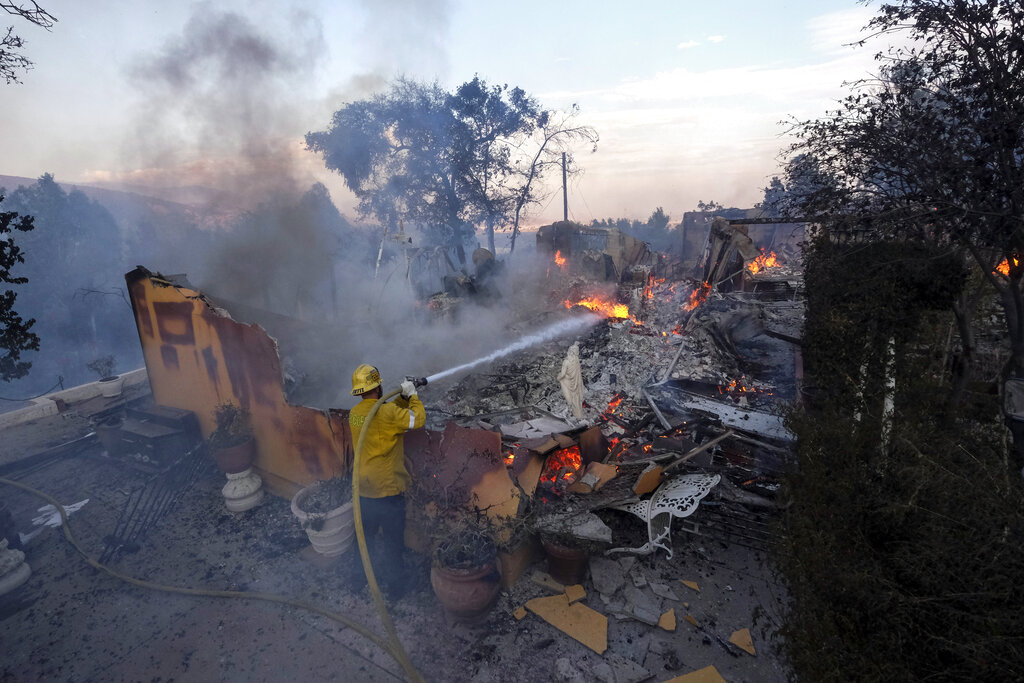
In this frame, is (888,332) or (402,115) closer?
(888,332)

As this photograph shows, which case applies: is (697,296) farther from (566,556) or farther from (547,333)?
(566,556)

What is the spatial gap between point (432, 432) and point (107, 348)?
2636cm

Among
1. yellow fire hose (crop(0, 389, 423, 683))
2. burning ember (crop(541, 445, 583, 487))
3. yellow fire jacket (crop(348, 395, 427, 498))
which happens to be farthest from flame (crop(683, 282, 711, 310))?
yellow fire hose (crop(0, 389, 423, 683))

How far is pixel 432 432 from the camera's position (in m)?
5.33

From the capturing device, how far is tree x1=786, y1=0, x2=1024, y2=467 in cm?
509

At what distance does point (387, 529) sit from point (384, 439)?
3.54 feet

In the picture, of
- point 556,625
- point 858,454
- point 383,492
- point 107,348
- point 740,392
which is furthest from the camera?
point 107,348

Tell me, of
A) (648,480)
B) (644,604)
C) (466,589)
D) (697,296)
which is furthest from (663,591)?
(697,296)

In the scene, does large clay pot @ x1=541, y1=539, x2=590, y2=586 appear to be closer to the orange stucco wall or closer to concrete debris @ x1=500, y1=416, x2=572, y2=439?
concrete debris @ x1=500, y1=416, x2=572, y2=439

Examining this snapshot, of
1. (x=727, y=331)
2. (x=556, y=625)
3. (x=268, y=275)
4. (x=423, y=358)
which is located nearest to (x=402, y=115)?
(x=268, y=275)

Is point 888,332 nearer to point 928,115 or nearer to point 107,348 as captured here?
point 928,115

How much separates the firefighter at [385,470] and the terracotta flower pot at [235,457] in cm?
254

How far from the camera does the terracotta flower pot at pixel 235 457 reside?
6.47m

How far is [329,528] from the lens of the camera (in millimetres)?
5332
